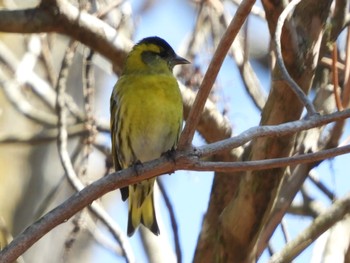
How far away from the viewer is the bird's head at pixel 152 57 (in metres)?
4.21

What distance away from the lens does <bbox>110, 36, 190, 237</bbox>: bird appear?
3.99 meters

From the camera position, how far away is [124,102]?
402cm

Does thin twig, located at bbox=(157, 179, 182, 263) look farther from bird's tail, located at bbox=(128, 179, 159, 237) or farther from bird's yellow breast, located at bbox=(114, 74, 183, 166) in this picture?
bird's yellow breast, located at bbox=(114, 74, 183, 166)

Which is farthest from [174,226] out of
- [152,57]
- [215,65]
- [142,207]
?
[215,65]

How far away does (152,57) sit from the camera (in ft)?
14.1

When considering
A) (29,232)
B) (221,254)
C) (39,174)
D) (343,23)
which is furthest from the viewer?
(39,174)

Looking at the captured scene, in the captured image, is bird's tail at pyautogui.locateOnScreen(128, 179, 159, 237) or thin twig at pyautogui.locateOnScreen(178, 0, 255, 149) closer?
thin twig at pyautogui.locateOnScreen(178, 0, 255, 149)

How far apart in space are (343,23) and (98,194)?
160 cm

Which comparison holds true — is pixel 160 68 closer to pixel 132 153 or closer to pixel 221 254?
pixel 132 153

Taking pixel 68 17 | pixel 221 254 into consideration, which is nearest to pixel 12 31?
pixel 68 17

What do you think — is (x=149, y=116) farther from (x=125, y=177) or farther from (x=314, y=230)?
(x=125, y=177)

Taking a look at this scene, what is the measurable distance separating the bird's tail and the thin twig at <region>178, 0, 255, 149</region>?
1.19 m

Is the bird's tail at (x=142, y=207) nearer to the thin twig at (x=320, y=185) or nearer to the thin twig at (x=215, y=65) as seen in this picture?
the thin twig at (x=320, y=185)

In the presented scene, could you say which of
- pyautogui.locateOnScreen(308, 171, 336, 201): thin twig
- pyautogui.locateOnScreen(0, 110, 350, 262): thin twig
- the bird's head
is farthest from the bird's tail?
pyautogui.locateOnScreen(0, 110, 350, 262): thin twig
